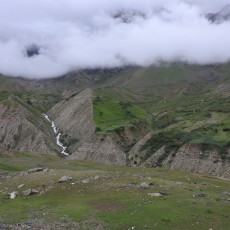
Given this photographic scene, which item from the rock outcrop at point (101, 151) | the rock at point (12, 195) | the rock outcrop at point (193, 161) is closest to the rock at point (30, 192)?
the rock at point (12, 195)

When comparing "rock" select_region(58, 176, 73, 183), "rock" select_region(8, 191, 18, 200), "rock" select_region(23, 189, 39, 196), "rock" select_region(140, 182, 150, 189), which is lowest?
"rock" select_region(8, 191, 18, 200)

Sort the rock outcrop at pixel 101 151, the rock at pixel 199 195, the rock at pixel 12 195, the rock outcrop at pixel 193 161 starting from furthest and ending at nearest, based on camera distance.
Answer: the rock outcrop at pixel 101 151, the rock outcrop at pixel 193 161, the rock at pixel 12 195, the rock at pixel 199 195

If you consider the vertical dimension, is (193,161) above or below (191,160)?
below

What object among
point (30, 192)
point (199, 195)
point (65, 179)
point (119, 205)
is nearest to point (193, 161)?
point (65, 179)

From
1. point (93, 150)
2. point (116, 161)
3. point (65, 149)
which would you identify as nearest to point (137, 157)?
point (116, 161)

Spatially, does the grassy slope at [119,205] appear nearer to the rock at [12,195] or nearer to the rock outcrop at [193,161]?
the rock at [12,195]

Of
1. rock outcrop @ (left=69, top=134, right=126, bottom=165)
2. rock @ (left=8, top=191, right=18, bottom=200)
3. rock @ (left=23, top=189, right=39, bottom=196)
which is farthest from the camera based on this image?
rock outcrop @ (left=69, top=134, right=126, bottom=165)

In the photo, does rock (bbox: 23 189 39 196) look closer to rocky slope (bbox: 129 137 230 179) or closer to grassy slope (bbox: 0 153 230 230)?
grassy slope (bbox: 0 153 230 230)

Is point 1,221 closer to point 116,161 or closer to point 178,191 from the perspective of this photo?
point 178,191

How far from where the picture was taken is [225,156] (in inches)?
5143

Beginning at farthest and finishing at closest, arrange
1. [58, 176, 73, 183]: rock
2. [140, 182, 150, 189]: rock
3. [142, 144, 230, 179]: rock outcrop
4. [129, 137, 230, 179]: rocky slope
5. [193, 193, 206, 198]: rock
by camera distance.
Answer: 1. [129, 137, 230, 179]: rocky slope
2. [142, 144, 230, 179]: rock outcrop
3. [58, 176, 73, 183]: rock
4. [140, 182, 150, 189]: rock
5. [193, 193, 206, 198]: rock

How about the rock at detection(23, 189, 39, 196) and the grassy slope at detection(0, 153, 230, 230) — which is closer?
the grassy slope at detection(0, 153, 230, 230)

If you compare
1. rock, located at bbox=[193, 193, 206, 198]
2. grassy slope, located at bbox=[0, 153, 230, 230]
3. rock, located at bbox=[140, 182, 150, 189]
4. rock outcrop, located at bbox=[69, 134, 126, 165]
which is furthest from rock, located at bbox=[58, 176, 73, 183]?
rock outcrop, located at bbox=[69, 134, 126, 165]

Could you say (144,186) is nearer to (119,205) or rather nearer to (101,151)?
(119,205)
